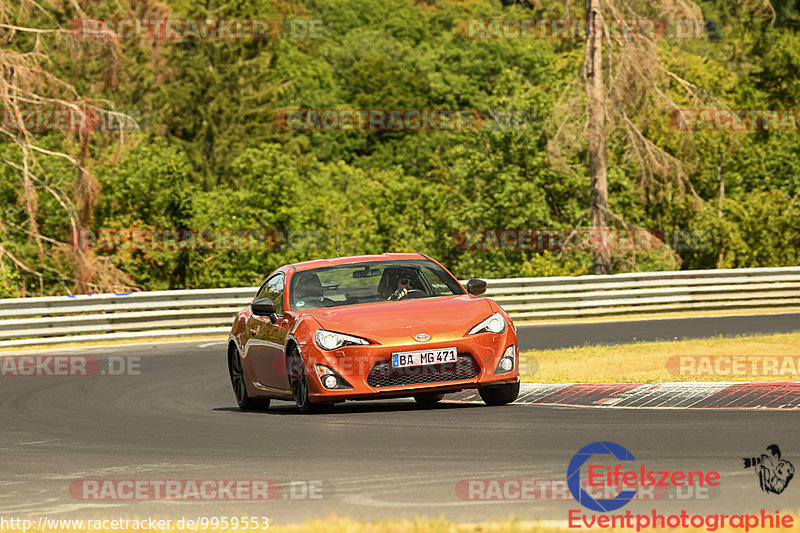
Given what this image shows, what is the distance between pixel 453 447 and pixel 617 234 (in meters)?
29.1

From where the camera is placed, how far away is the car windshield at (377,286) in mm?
12102

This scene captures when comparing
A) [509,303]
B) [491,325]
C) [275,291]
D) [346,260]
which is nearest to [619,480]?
[491,325]

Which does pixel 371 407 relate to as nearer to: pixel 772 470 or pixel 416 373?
pixel 416 373

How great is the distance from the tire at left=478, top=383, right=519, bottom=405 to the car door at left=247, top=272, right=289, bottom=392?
1.86m

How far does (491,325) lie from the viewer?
1123cm

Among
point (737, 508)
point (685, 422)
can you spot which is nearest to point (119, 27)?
point (685, 422)

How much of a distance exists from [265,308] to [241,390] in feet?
5.22

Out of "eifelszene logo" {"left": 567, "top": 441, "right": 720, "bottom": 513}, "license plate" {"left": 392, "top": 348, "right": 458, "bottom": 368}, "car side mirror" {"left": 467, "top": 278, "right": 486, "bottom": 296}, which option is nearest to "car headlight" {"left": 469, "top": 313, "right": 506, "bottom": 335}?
"license plate" {"left": 392, "top": 348, "right": 458, "bottom": 368}

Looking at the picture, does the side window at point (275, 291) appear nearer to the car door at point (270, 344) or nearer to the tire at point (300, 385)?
the car door at point (270, 344)

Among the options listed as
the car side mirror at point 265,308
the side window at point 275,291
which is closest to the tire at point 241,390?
the side window at point 275,291

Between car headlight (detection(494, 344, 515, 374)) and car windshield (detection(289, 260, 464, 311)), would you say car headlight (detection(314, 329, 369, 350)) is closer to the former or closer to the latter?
car windshield (detection(289, 260, 464, 311))

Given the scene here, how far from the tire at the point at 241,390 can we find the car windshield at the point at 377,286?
1.38 meters

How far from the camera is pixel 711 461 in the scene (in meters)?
7.81

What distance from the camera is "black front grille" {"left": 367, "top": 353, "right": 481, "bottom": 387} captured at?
428 inches
